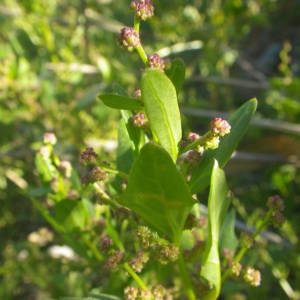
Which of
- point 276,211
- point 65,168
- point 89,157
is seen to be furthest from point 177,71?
point 65,168

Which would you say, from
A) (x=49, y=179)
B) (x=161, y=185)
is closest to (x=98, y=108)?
(x=49, y=179)

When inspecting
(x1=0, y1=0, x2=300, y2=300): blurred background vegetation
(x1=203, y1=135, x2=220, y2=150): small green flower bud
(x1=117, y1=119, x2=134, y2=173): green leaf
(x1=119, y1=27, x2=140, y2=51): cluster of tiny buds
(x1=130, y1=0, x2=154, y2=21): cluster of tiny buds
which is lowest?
(x1=0, y1=0, x2=300, y2=300): blurred background vegetation

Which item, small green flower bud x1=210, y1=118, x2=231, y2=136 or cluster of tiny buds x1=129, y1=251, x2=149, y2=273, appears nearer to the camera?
small green flower bud x1=210, y1=118, x2=231, y2=136

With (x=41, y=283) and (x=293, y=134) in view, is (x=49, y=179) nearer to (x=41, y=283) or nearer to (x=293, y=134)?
(x=41, y=283)

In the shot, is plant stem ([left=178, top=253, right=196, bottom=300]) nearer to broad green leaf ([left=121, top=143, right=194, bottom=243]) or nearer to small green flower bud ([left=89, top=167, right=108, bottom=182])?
broad green leaf ([left=121, top=143, right=194, bottom=243])

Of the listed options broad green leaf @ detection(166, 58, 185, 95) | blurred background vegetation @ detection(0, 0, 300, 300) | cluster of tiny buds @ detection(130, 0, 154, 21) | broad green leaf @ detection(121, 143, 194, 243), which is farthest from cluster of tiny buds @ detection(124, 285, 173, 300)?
blurred background vegetation @ detection(0, 0, 300, 300)

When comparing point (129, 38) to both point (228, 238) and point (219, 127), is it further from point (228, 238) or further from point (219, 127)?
point (228, 238)
